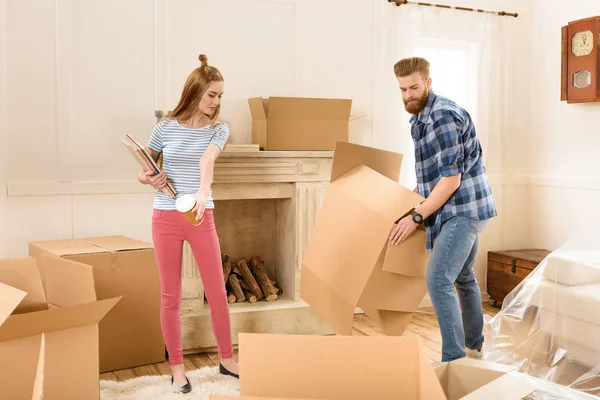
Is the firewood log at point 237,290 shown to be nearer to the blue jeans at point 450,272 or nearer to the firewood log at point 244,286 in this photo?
the firewood log at point 244,286

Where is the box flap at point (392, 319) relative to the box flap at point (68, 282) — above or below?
below

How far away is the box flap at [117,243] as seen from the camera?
3018 mm

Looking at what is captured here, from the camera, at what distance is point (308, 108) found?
361cm

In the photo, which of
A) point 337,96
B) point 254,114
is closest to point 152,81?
point 254,114

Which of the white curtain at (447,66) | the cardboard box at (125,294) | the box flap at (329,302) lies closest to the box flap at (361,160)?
the box flap at (329,302)

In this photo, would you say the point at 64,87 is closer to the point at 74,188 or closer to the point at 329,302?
the point at 74,188

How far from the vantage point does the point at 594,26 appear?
3.88 m

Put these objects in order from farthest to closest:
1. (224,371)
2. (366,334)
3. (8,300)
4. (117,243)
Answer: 1. (366,334)
2. (117,243)
3. (224,371)
4. (8,300)

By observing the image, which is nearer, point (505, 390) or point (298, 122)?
point (505, 390)

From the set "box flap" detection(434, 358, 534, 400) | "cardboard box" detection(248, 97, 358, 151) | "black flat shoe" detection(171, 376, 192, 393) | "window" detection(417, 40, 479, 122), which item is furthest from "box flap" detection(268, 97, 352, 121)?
"box flap" detection(434, 358, 534, 400)

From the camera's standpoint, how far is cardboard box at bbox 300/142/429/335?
2.13 m

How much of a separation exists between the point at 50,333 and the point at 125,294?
3.84 feet

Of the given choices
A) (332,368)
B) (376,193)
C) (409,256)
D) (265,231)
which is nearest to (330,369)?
(332,368)

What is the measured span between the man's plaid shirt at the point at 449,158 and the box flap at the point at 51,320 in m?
1.32
